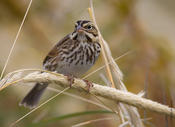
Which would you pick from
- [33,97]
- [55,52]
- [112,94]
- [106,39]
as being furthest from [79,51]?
[112,94]

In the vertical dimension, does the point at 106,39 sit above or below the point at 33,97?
above

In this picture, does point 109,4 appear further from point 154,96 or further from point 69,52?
point 154,96

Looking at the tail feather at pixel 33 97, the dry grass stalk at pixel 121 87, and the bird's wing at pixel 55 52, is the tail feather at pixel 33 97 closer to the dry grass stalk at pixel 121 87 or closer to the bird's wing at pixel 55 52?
the bird's wing at pixel 55 52

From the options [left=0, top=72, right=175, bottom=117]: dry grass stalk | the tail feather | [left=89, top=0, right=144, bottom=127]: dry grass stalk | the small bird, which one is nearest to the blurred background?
the tail feather

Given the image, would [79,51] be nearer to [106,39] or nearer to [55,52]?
[55,52]

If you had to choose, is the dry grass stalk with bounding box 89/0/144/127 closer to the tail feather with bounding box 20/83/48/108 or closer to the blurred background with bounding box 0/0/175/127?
the blurred background with bounding box 0/0/175/127

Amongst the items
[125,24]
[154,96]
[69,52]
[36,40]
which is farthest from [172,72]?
[36,40]
